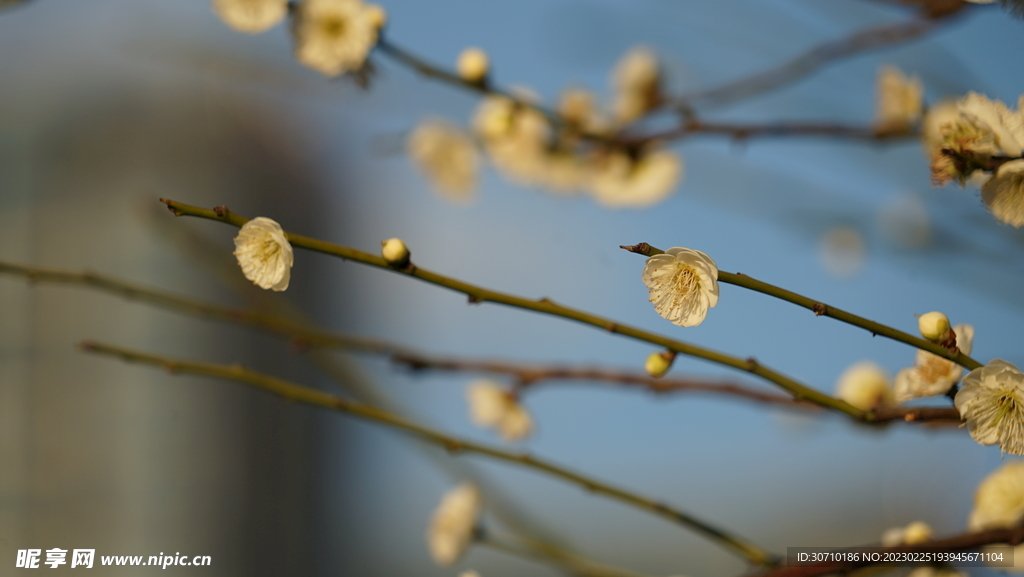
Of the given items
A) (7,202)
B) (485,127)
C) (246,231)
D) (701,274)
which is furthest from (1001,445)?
(7,202)

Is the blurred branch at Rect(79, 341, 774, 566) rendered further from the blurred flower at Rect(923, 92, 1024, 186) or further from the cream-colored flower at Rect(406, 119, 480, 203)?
the cream-colored flower at Rect(406, 119, 480, 203)

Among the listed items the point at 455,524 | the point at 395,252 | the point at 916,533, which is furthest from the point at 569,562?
the point at 395,252

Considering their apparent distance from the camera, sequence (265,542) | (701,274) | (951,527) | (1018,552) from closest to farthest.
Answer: (701,274) < (1018,552) < (951,527) < (265,542)

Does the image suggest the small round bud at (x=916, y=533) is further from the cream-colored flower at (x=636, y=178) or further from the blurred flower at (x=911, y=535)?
the cream-colored flower at (x=636, y=178)

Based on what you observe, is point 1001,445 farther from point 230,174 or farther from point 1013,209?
point 230,174

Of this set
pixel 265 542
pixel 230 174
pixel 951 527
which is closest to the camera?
pixel 951 527

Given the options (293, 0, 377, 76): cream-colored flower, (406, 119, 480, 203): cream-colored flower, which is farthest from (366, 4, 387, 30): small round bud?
(406, 119, 480, 203): cream-colored flower
